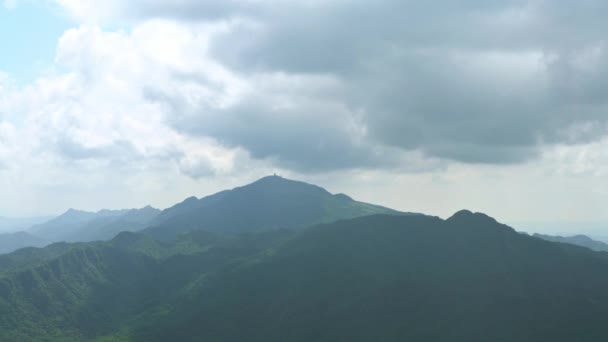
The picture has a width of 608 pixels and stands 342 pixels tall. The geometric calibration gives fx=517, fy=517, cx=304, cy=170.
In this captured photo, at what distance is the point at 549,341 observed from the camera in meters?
199

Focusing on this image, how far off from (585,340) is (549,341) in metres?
12.7

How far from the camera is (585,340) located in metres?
196
